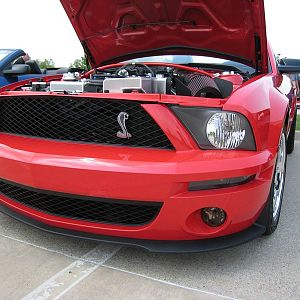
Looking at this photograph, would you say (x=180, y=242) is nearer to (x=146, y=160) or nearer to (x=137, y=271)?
(x=137, y=271)

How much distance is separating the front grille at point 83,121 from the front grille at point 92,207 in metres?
0.33

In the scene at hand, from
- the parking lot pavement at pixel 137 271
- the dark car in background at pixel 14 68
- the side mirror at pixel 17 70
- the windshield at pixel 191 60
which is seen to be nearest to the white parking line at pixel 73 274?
the parking lot pavement at pixel 137 271

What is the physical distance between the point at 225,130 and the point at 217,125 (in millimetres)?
49

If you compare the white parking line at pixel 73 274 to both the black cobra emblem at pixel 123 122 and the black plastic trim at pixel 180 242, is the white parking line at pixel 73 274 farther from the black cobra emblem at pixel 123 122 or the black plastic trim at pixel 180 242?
the black cobra emblem at pixel 123 122

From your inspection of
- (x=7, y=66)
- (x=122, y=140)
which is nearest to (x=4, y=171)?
(x=122, y=140)

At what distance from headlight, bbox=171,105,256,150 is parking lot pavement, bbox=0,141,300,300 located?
67 cm

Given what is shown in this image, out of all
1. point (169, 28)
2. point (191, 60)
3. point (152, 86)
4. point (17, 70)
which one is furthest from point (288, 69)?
point (17, 70)

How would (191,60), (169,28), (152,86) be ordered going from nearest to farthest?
(152,86) < (169,28) < (191,60)

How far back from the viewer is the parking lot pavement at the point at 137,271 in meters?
1.90

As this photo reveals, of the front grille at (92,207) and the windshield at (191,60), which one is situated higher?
the windshield at (191,60)

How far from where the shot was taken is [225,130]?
2066 mm

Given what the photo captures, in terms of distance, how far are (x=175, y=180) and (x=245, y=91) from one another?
698mm

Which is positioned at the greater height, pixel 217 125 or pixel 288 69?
pixel 217 125

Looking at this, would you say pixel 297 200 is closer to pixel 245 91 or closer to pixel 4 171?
pixel 245 91
